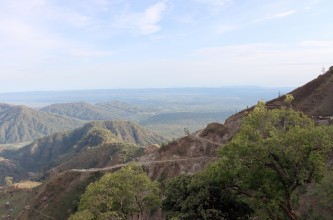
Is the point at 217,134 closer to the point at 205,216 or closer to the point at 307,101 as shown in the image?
the point at 307,101

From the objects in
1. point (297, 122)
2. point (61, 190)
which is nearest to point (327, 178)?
point (297, 122)

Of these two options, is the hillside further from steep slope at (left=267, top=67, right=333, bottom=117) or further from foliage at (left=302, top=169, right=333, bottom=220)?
foliage at (left=302, top=169, right=333, bottom=220)

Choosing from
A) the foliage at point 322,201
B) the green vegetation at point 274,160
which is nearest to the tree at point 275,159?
the green vegetation at point 274,160

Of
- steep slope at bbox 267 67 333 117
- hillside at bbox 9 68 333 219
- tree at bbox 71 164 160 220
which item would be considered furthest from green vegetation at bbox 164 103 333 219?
steep slope at bbox 267 67 333 117

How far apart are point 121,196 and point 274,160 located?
17.9 meters

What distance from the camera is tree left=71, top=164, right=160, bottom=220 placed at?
33.8m

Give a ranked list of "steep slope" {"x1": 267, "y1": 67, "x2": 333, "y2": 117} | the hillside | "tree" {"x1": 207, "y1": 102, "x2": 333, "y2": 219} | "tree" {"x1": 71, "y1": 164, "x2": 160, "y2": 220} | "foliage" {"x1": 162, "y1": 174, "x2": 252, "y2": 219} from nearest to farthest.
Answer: "tree" {"x1": 207, "y1": 102, "x2": 333, "y2": 219} → "foliage" {"x1": 162, "y1": 174, "x2": 252, "y2": 219} → "tree" {"x1": 71, "y1": 164, "x2": 160, "y2": 220} → "steep slope" {"x1": 267, "y1": 67, "x2": 333, "y2": 117} → the hillside

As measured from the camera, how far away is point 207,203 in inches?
1113

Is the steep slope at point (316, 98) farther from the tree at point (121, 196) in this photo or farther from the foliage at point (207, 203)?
the foliage at point (207, 203)

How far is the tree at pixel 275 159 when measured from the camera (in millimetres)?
21438

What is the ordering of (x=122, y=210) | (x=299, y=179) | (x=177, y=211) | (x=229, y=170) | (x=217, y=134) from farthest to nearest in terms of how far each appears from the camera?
1. (x=217, y=134)
2. (x=122, y=210)
3. (x=177, y=211)
4. (x=229, y=170)
5. (x=299, y=179)

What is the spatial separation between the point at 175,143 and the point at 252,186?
50.4 m

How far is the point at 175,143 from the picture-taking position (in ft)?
245

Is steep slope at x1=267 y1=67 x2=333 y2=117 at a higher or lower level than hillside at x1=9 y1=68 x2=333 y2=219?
higher
